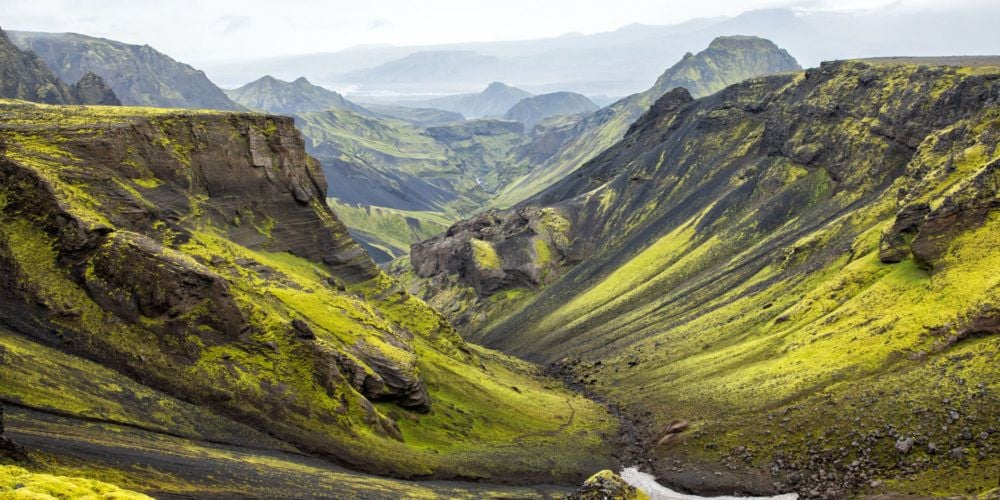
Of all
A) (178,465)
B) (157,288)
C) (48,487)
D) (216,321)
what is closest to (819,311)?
(216,321)

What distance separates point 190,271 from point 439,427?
35710 mm

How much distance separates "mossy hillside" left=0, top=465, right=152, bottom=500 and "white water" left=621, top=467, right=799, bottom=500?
51770 mm

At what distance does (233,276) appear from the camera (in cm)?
8600

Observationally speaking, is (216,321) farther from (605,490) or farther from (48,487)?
(605,490)

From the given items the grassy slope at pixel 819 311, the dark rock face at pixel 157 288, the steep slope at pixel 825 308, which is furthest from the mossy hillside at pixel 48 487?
the grassy slope at pixel 819 311

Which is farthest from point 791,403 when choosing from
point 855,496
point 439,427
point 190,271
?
point 190,271

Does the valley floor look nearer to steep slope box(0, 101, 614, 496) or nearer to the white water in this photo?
steep slope box(0, 101, 614, 496)

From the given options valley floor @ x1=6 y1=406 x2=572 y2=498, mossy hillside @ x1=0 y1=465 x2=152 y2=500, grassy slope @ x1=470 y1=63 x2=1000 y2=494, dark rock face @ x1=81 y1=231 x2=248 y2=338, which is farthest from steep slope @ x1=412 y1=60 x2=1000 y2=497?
mossy hillside @ x1=0 y1=465 x2=152 y2=500

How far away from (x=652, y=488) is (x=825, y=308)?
4756cm

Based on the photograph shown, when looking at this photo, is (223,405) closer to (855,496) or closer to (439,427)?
(439,427)

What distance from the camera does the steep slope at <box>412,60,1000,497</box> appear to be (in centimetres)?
7338

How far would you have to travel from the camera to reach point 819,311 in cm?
11050

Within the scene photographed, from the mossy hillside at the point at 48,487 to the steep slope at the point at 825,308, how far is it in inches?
2389

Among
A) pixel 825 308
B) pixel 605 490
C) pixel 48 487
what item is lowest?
pixel 605 490
